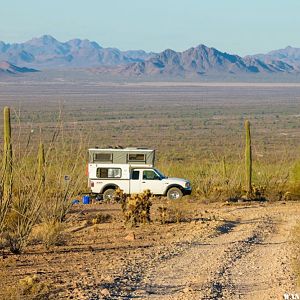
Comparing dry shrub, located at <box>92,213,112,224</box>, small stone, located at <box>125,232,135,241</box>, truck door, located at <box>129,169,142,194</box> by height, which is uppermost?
small stone, located at <box>125,232,135,241</box>

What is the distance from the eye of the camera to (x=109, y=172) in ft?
90.1

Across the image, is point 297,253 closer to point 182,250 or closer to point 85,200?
point 182,250

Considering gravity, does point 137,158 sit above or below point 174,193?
above

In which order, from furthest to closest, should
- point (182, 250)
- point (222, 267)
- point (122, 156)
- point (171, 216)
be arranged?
1. point (122, 156)
2. point (171, 216)
3. point (182, 250)
4. point (222, 267)

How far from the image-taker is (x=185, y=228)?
18328 mm

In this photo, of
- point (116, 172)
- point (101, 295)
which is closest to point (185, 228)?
point (101, 295)

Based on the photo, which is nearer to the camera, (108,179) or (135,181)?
(135,181)

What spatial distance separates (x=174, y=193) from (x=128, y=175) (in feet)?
5.42

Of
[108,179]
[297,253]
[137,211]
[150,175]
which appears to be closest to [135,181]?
[150,175]

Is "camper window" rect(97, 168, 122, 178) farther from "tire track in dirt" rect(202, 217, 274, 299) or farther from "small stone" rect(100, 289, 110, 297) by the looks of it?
"small stone" rect(100, 289, 110, 297)

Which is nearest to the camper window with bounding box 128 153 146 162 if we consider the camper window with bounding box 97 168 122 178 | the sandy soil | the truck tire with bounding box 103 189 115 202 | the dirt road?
the camper window with bounding box 97 168 122 178

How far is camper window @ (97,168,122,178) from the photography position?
1078 inches

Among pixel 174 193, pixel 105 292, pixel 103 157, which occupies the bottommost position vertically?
pixel 174 193

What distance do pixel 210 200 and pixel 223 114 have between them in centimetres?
7508
